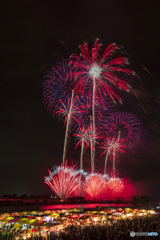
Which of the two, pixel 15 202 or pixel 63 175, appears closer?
pixel 15 202

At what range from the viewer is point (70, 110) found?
138 feet

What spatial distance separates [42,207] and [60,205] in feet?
14.8

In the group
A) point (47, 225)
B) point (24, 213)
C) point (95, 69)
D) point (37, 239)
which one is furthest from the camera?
point (95, 69)

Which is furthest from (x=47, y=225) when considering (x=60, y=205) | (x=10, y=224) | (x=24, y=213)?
(x=60, y=205)

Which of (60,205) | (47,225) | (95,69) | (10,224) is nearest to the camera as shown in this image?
(47,225)

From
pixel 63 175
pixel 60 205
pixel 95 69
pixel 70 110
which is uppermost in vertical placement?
pixel 95 69

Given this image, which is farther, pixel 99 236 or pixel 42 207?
pixel 42 207

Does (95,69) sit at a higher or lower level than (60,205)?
higher

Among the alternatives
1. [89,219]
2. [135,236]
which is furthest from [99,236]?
[89,219]

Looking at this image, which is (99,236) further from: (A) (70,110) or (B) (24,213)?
(A) (70,110)

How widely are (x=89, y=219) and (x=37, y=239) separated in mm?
11954

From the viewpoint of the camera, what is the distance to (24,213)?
31.3 meters

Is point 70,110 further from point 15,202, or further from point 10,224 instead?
point 10,224

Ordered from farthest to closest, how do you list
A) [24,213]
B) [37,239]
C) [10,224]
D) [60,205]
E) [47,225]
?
[60,205] < [24,213] < [10,224] < [47,225] < [37,239]
